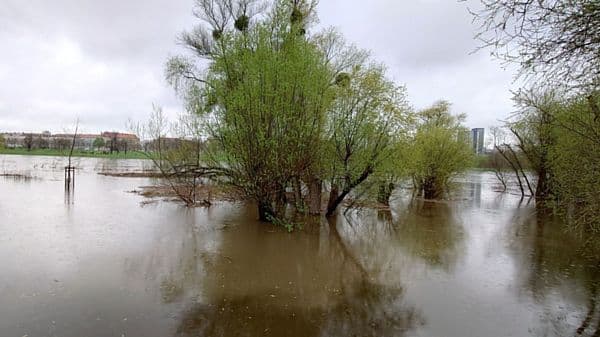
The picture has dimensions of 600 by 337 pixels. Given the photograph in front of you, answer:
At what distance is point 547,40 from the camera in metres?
2.91

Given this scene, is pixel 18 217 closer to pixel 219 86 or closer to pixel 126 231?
pixel 126 231

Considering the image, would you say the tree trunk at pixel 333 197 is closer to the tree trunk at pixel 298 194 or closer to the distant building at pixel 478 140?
the tree trunk at pixel 298 194

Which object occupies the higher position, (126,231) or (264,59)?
(264,59)

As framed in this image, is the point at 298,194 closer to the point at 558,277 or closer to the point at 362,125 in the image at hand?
the point at 362,125

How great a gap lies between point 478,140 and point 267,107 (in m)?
21.7

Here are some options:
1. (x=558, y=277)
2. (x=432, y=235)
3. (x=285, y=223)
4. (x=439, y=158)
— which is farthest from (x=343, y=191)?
(x=439, y=158)

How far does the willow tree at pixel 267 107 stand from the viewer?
9.62 meters

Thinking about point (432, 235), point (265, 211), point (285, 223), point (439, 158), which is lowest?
point (432, 235)

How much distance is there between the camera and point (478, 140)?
2639 cm

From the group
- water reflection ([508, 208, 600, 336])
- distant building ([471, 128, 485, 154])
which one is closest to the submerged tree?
water reflection ([508, 208, 600, 336])

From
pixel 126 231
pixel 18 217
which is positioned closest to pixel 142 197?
pixel 18 217

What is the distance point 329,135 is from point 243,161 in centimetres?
302

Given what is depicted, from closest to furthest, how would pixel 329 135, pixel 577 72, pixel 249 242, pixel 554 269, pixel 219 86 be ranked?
pixel 577 72
pixel 554 269
pixel 249 242
pixel 219 86
pixel 329 135

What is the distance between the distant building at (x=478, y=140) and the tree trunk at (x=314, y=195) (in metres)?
15.9
